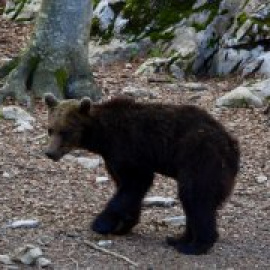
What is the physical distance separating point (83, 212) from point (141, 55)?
6755 mm

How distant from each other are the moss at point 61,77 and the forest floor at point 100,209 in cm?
53

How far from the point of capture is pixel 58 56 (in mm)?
12117

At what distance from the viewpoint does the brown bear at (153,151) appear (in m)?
7.01

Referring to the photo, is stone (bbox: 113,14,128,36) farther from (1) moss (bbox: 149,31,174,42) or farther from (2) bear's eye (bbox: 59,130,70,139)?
(2) bear's eye (bbox: 59,130,70,139)

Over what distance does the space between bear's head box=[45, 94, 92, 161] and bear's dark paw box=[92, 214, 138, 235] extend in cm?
64

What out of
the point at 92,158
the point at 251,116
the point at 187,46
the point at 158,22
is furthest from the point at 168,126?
the point at 158,22

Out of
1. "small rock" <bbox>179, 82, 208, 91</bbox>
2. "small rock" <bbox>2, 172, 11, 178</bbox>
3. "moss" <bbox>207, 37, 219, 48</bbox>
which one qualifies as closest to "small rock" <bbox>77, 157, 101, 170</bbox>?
"small rock" <bbox>2, 172, 11, 178</bbox>

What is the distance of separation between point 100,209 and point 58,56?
4.25m

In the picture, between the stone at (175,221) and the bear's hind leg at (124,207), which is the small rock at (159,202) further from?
the bear's hind leg at (124,207)

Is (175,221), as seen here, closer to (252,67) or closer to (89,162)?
(89,162)

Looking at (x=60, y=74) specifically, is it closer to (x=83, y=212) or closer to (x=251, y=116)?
(x=251, y=116)

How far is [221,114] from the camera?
11672mm

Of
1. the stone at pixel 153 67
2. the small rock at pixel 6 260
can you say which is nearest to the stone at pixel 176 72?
the stone at pixel 153 67

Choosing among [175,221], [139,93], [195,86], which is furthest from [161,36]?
[175,221]
